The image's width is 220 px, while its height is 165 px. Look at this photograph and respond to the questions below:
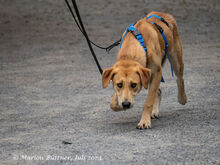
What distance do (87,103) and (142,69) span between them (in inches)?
99.7

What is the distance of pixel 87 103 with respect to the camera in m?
8.62

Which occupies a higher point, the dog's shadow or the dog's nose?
the dog's nose

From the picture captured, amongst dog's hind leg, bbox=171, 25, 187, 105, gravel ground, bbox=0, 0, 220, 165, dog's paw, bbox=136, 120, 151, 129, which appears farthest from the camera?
dog's hind leg, bbox=171, 25, 187, 105

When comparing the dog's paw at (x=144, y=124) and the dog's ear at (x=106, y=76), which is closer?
the dog's ear at (x=106, y=76)

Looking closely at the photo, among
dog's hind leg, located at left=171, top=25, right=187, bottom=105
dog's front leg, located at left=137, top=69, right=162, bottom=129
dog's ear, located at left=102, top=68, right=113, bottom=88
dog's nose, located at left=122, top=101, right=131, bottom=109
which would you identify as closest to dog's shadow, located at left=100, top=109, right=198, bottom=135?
dog's front leg, located at left=137, top=69, right=162, bottom=129

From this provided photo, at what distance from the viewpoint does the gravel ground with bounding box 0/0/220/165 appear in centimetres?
549

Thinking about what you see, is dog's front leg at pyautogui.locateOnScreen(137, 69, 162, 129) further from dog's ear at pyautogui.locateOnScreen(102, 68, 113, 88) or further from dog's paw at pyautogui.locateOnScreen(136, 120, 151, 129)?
dog's ear at pyautogui.locateOnScreen(102, 68, 113, 88)

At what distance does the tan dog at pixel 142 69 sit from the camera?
6277 millimetres

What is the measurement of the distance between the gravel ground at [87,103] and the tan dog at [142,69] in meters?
0.32

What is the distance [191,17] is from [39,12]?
728cm

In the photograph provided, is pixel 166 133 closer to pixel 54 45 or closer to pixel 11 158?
pixel 11 158

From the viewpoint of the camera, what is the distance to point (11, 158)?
5.44 meters

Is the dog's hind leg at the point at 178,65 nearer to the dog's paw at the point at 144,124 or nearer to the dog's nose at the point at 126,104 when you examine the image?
the dog's paw at the point at 144,124

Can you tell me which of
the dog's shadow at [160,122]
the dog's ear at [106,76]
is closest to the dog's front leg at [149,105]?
the dog's shadow at [160,122]
